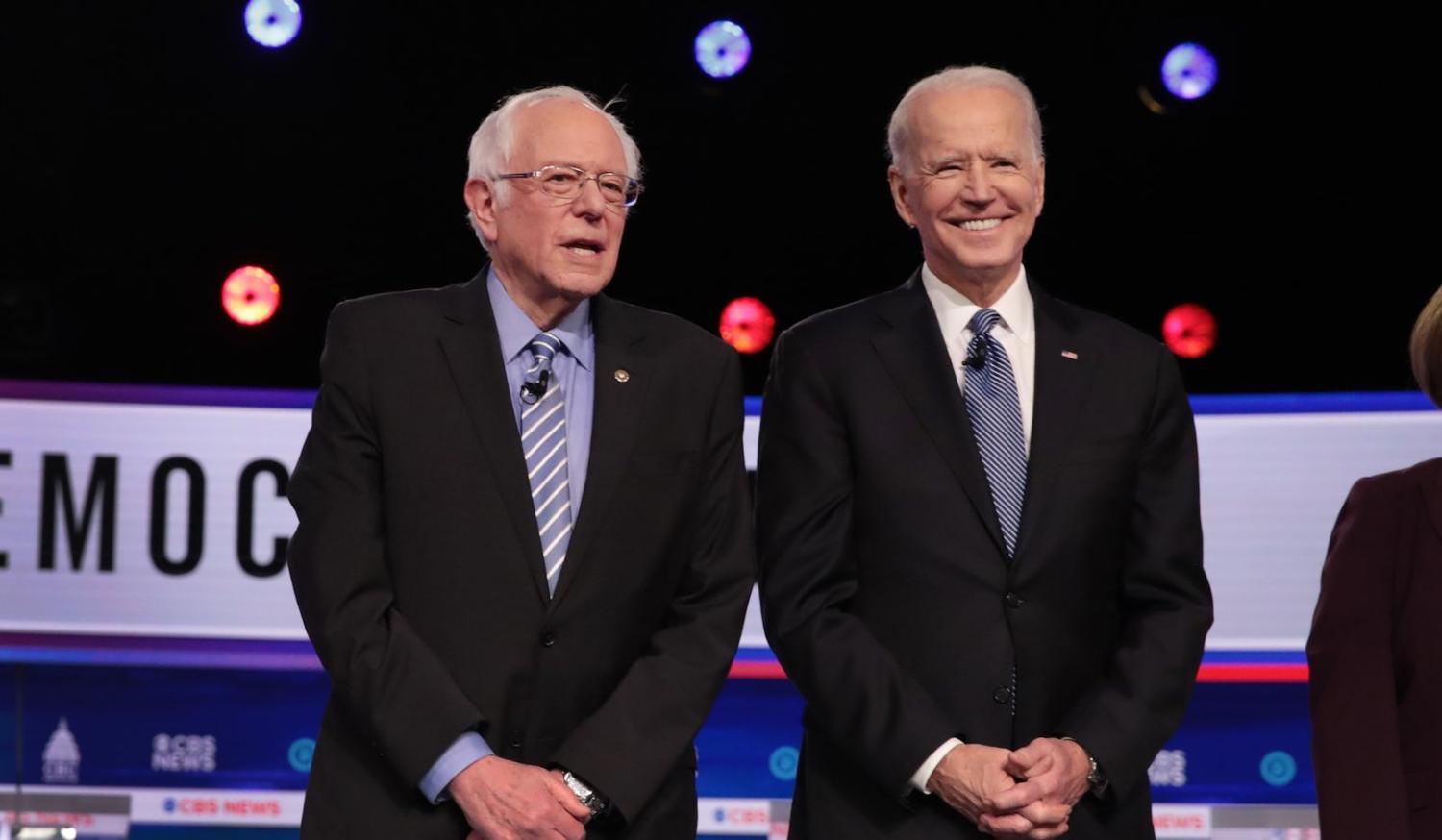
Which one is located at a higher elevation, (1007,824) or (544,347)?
(544,347)

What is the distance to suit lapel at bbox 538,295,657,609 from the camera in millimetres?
2393

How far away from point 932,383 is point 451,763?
2.87 ft

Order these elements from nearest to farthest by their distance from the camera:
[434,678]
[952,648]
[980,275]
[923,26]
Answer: [434,678], [952,648], [980,275], [923,26]

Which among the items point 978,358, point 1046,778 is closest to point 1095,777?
point 1046,778

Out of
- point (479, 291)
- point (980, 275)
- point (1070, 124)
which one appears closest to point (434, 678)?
point (479, 291)

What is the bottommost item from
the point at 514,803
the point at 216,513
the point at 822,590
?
the point at 514,803

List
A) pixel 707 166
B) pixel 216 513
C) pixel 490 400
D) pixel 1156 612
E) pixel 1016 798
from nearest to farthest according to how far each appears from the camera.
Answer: pixel 1016 798 → pixel 490 400 → pixel 1156 612 → pixel 216 513 → pixel 707 166

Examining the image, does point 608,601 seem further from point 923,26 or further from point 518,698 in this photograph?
point 923,26

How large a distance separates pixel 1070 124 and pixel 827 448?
2428 millimetres

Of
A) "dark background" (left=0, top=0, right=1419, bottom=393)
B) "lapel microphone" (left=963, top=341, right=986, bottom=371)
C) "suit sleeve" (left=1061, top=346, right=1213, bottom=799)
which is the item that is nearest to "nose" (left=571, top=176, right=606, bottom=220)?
"lapel microphone" (left=963, top=341, right=986, bottom=371)

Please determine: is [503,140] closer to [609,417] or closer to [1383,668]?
[609,417]

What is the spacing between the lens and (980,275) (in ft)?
8.75

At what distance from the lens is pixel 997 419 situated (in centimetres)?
259

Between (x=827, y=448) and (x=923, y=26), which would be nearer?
(x=827, y=448)
